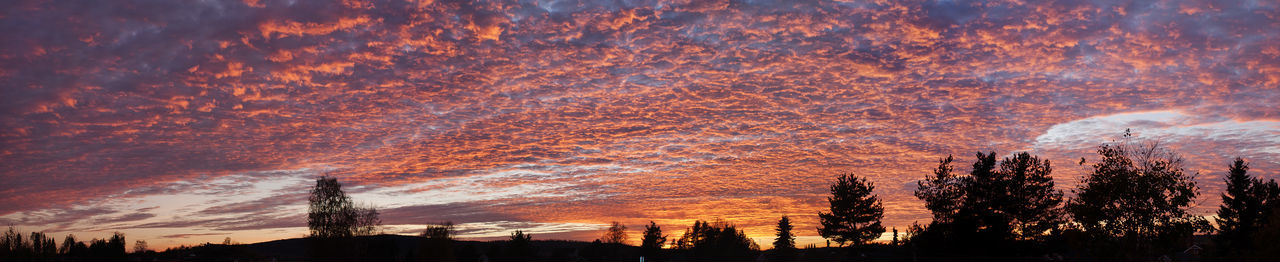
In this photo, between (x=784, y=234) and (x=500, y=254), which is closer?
(x=500, y=254)

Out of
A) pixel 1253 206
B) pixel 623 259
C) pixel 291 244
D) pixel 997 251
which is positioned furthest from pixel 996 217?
pixel 291 244

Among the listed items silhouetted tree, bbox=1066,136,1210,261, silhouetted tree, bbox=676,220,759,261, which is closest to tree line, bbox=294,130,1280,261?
silhouetted tree, bbox=1066,136,1210,261

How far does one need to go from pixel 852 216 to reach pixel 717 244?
5523cm

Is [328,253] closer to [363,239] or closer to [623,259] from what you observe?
[363,239]

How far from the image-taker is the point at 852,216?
78938mm

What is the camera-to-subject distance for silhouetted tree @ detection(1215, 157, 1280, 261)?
7250 centimetres

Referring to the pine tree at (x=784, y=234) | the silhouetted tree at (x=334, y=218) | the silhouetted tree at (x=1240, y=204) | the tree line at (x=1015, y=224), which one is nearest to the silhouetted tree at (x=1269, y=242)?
the tree line at (x=1015, y=224)

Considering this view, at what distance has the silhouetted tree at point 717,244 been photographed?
12681 cm

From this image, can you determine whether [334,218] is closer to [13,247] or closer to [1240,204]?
[13,247]

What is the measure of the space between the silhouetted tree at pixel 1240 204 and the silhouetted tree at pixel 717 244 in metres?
66.4

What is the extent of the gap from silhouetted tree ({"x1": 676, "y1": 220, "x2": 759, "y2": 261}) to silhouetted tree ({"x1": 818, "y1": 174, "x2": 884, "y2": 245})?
1838 inches

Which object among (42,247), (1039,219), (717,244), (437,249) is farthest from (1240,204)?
(42,247)

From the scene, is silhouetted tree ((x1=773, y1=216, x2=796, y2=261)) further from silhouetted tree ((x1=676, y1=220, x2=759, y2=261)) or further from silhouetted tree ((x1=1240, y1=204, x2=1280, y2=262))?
silhouetted tree ((x1=1240, y1=204, x2=1280, y2=262))

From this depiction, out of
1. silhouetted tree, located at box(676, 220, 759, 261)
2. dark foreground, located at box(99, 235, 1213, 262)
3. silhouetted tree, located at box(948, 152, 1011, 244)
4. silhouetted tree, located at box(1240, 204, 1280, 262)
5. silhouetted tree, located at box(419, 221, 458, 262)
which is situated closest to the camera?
silhouetted tree, located at box(1240, 204, 1280, 262)
